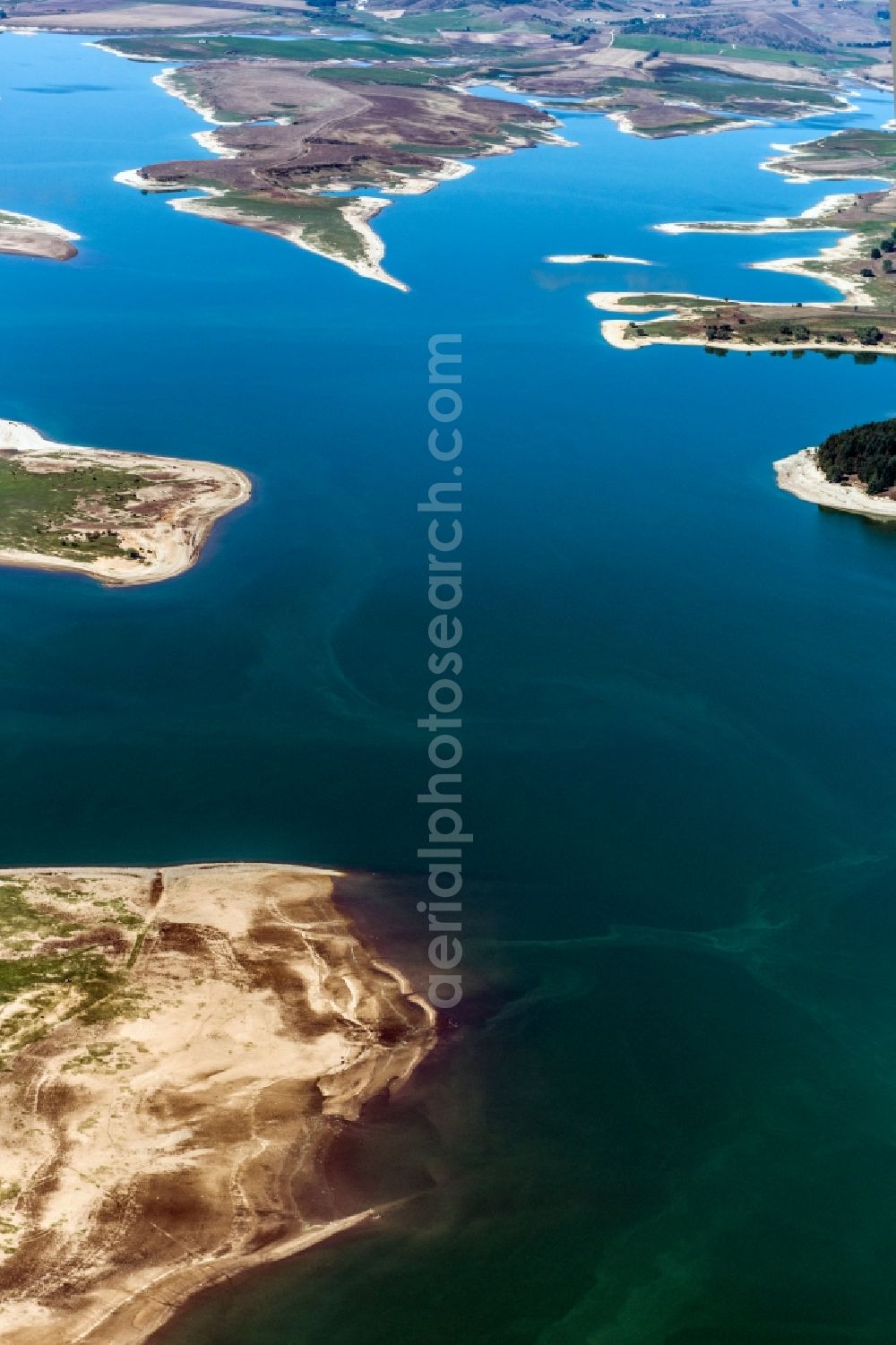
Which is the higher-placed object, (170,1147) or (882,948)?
(882,948)

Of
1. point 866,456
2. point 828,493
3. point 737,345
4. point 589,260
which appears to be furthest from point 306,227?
point 828,493

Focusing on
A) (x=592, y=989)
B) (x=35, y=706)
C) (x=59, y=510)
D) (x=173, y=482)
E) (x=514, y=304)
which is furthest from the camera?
(x=514, y=304)

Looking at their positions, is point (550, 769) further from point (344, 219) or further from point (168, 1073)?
point (344, 219)

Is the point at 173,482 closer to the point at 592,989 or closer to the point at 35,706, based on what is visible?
the point at 35,706

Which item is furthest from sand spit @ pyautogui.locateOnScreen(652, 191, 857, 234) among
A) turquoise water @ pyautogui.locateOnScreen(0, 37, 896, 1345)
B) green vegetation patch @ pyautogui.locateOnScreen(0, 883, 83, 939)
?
green vegetation patch @ pyautogui.locateOnScreen(0, 883, 83, 939)

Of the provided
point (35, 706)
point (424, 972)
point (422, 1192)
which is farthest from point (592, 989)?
point (35, 706)

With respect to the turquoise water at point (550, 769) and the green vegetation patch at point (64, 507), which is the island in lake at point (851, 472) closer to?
the turquoise water at point (550, 769)
